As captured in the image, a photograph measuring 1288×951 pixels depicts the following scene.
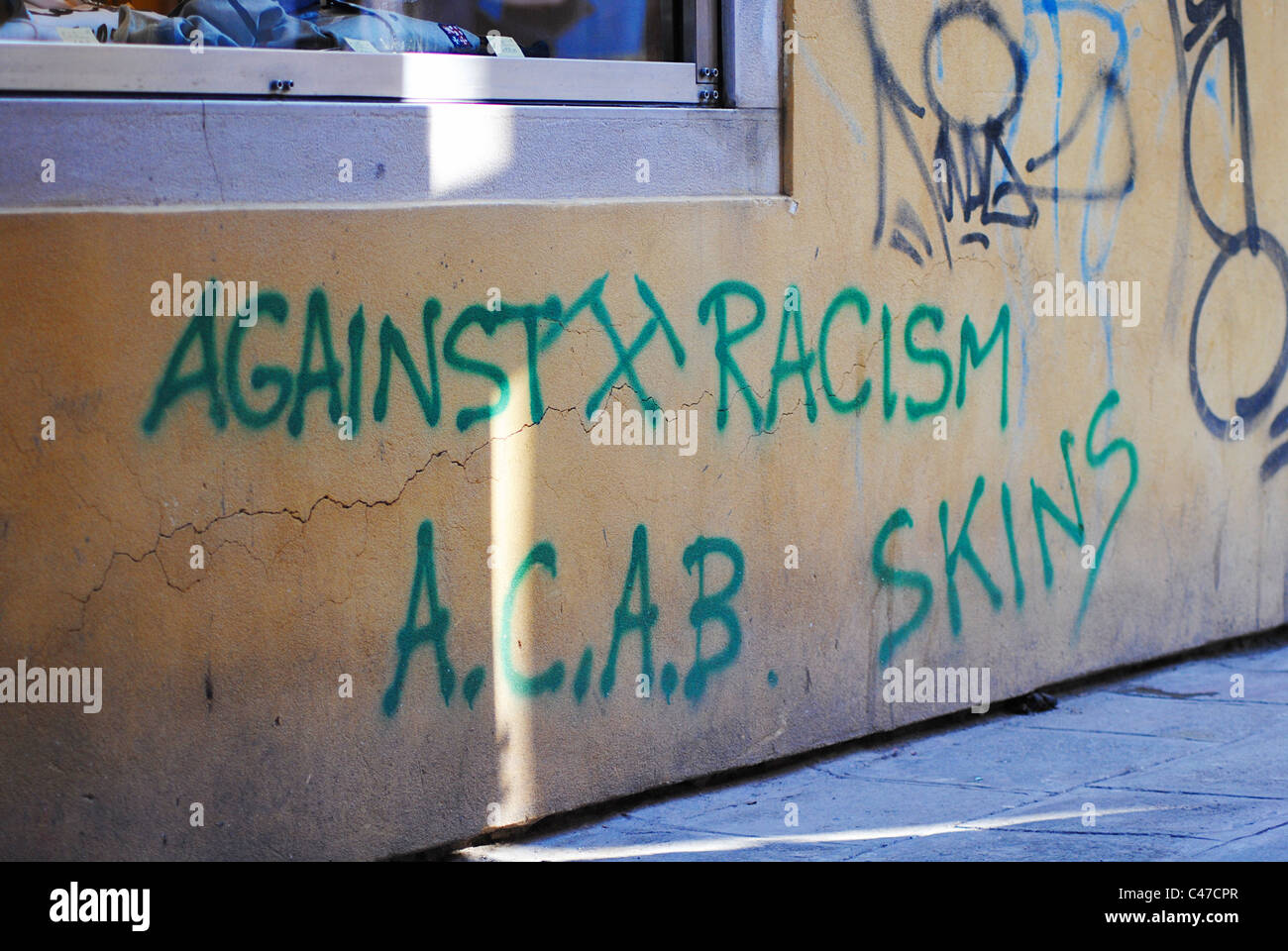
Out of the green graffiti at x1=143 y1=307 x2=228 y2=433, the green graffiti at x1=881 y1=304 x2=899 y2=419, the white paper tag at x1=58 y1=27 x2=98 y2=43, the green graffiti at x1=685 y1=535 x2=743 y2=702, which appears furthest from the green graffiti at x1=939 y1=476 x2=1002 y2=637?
the white paper tag at x1=58 y1=27 x2=98 y2=43

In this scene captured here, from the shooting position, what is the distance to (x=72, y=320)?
3812 millimetres

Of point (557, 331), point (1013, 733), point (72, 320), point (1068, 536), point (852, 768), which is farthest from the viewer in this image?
point (1068, 536)

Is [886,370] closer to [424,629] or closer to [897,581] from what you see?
[897,581]

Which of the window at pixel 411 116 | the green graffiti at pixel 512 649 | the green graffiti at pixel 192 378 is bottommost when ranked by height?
the green graffiti at pixel 512 649

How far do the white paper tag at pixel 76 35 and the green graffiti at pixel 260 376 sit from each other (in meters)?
0.73

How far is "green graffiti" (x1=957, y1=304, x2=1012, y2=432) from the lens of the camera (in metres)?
5.88

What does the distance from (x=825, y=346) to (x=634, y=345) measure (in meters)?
0.82

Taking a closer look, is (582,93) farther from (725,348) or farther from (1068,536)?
(1068,536)

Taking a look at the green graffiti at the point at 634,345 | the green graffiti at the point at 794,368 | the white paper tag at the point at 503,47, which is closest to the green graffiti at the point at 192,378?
the green graffiti at the point at 634,345

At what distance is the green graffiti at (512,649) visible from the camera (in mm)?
4613

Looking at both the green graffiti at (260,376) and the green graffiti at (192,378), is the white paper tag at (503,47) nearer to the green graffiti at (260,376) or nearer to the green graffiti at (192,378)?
the green graffiti at (260,376)
